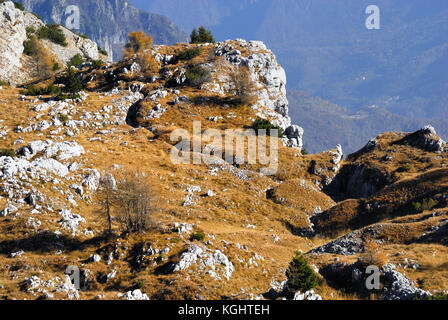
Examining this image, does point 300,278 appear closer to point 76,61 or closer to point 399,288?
point 399,288

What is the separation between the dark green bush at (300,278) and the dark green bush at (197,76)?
75.2m

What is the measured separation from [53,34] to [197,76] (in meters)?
82.4

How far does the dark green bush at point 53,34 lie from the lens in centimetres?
13138

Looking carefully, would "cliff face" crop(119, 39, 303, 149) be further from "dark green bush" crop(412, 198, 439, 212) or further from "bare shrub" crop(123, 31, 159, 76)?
"dark green bush" crop(412, 198, 439, 212)

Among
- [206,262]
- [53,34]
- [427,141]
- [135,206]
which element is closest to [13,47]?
[53,34]

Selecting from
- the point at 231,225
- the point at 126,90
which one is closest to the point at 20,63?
the point at 126,90

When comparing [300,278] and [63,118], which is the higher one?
[63,118]

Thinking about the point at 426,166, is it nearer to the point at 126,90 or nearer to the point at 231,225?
the point at 231,225

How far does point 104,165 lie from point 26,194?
1371 centimetres

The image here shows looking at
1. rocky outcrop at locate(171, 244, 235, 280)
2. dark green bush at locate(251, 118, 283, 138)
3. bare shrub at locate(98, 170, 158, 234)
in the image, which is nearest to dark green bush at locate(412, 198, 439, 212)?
rocky outcrop at locate(171, 244, 235, 280)

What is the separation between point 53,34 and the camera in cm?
13550

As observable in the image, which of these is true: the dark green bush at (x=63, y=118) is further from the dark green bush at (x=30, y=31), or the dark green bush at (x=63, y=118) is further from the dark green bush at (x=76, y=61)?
the dark green bush at (x=30, y=31)

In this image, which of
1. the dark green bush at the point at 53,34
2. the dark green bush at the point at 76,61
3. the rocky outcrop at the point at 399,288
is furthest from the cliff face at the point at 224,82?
the rocky outcrop at the point at 399,288
